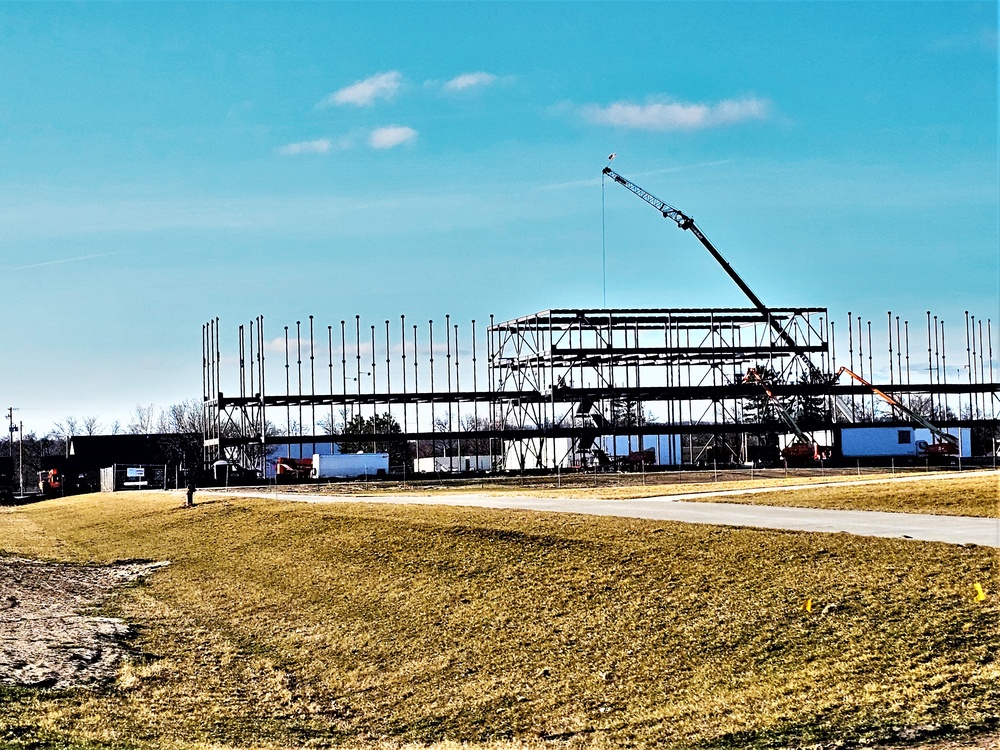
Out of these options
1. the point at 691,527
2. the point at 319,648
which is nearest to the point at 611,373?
the point at 691,527

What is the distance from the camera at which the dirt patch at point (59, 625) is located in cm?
1650

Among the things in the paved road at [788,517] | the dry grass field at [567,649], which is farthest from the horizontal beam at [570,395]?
the dry grass field at [567,649]

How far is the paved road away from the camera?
2031cm

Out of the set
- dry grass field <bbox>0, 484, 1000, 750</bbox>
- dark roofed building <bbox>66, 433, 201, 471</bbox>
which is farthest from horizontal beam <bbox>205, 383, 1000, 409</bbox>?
dry grass field <bbox>0, 484, 1000, 750</bbox>

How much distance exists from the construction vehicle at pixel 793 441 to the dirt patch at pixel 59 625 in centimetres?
5714

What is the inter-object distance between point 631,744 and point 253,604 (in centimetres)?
1192

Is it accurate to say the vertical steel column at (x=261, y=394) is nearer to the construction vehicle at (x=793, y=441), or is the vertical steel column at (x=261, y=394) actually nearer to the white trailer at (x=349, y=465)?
the white trailer at (x=349, y=465)

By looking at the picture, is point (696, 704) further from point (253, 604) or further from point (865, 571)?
point (253, 604)

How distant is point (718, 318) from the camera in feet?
284

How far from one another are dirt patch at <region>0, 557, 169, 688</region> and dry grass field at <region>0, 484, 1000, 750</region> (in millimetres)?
529

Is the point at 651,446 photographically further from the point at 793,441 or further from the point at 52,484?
the point at 52,484

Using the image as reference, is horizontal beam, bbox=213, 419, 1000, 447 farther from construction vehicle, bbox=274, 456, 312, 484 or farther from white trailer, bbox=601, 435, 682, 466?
white trailer, bbox=601, 435, 682, 466

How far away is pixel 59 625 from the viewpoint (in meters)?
20.3

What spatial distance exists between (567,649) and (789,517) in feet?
33.8
